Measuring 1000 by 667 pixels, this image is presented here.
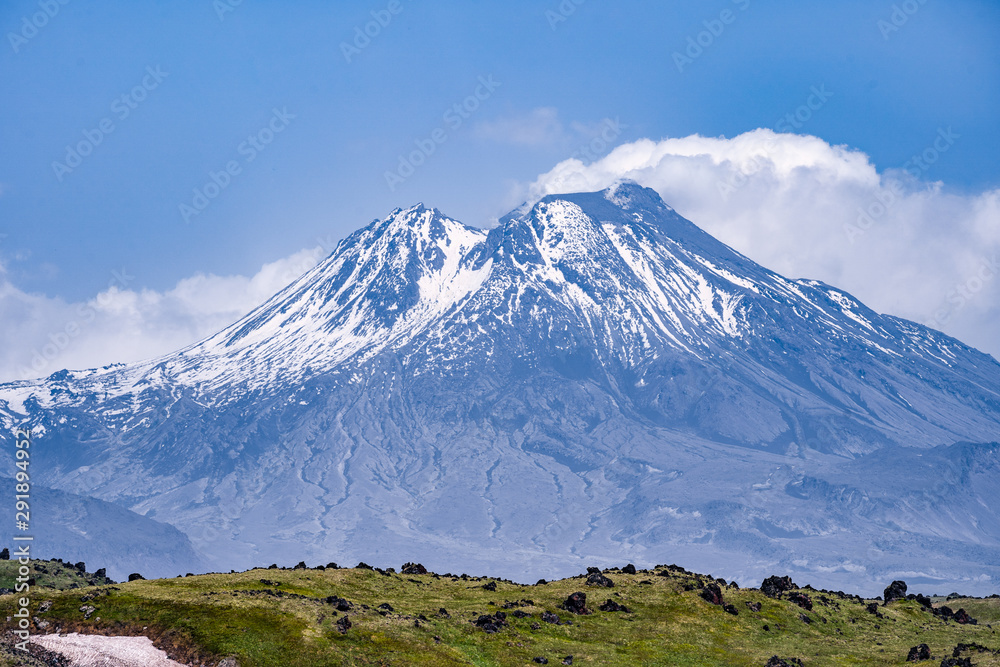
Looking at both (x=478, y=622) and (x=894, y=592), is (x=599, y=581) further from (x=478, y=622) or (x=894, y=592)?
(x=894, y=592)

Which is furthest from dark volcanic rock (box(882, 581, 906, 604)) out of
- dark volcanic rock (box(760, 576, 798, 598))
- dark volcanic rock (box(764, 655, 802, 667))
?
dark volcanic rock (box(764, 655, 802, 667))

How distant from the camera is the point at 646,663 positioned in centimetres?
5981

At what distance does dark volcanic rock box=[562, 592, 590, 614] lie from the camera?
228 feet

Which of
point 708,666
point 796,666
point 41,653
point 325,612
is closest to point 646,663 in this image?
point 708,666

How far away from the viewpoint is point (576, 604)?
69.9 meters

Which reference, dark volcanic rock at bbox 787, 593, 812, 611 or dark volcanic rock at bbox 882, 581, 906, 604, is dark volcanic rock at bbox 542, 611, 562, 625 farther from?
dark volcanic rock at bbox 882, 581, 906, 604

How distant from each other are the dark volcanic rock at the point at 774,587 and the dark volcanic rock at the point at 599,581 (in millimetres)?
12129

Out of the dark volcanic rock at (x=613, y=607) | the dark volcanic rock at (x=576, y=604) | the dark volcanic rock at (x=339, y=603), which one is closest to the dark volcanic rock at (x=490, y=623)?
→ the dark volcanic rock at (x=576, y=604)

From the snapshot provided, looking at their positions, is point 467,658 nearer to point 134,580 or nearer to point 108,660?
point 108,660

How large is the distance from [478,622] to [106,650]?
22.1 meters

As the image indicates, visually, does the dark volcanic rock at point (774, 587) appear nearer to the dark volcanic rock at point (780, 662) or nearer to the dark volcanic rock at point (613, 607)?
the dark volcanic rock at point (613, 607)

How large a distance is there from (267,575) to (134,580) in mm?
9458

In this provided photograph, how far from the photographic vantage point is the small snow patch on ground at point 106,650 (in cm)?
5241

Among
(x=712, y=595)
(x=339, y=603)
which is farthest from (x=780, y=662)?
(x=339, y=603)
